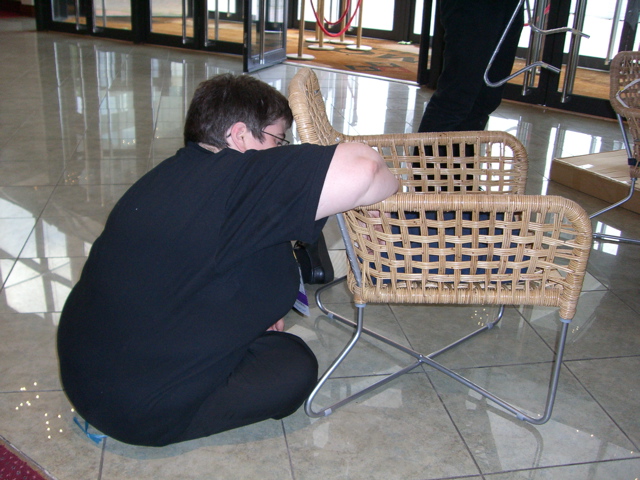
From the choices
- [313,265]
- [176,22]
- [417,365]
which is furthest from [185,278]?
[176,22]

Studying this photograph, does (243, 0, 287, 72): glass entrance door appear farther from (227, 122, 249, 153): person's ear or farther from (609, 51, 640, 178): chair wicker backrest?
(227, 122, 249, 153): person's ear

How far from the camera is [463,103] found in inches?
96.7

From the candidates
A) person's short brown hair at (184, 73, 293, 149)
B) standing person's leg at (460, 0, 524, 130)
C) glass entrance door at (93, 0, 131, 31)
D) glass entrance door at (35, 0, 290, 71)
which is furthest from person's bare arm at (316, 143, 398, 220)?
glass entrance door at (93, 0, 131, 31)

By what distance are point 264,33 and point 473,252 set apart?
5849 millimetres

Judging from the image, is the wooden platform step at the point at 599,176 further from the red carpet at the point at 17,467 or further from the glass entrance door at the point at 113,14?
the glass entrance door at the point at 113,14

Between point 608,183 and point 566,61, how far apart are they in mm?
2498

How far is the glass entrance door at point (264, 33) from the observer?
6.48 metres

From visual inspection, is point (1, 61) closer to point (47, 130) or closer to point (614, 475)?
point (47, 130)

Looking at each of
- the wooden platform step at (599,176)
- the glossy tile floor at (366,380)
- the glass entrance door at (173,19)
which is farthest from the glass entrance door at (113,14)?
the wooden platform step at (599,176)

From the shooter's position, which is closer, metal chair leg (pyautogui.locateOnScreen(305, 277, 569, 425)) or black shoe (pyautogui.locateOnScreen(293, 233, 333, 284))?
metal chair leg (pyautogui.locateOnScreen(305, 277, 569, 425))

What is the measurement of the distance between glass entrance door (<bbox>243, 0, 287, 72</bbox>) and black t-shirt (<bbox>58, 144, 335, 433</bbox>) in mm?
5388

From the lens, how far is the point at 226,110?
55.0 inches

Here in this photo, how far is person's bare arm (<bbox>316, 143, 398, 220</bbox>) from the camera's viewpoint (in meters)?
1.23

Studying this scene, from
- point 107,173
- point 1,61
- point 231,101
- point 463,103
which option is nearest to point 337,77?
point 1,61
